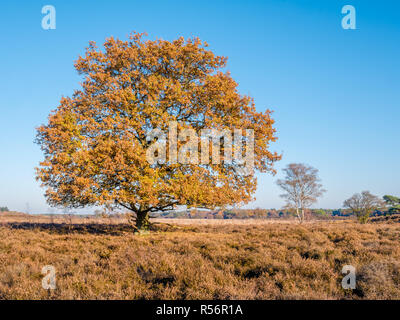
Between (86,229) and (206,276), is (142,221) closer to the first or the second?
(86,229)

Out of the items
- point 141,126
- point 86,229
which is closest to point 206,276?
point 141,126

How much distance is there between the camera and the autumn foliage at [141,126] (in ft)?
41.2

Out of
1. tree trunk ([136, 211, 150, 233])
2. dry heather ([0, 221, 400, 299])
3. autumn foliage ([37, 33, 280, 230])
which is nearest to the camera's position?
dry heather ([0, 221, 400, 299])

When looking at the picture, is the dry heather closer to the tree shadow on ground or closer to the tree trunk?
the tree trunk

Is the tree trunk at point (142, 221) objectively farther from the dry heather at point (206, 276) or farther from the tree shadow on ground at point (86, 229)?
the dry heather at point (206, 276)

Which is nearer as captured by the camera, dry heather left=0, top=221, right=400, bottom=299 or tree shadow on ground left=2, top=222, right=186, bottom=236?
dry heather left=0, top=221, right=400, bottom=299

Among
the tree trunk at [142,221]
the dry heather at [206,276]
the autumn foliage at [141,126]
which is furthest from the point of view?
the tree trunk at [142,221]

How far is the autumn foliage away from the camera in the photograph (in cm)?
1257

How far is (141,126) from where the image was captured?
14227mm

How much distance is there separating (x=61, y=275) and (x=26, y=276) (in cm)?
Answer: 98

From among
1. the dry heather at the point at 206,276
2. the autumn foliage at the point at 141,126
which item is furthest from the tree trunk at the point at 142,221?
the dry heather at the point at 206,276

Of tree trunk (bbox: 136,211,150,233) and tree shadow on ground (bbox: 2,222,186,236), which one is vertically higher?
tree trunk (bbox: 136,211,150,233)

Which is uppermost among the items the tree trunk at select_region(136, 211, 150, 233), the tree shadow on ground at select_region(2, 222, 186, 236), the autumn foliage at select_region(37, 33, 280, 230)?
the autumn foliage at select_region(37, 33, 280, 230)

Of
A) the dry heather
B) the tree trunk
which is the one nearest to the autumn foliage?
the tree trunk
